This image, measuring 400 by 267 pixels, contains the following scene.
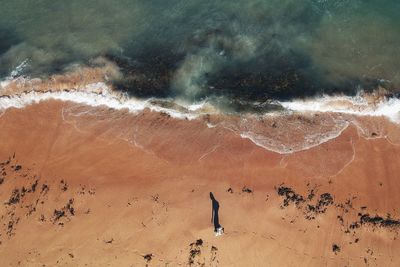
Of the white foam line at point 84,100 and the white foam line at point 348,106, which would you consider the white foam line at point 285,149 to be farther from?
the white foam line at point 84,100

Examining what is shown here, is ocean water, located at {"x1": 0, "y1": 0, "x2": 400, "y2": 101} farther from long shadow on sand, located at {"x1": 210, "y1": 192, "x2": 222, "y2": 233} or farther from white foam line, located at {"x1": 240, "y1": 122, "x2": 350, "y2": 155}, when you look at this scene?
long shadow on sand, located at {"x1": 210, "y1": 192, "x2": 222, "y2": 233}

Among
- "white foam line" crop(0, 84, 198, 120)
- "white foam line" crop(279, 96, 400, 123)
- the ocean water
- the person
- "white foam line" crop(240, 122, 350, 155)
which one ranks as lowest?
the person

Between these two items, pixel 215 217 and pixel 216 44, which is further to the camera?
pixel 216 44

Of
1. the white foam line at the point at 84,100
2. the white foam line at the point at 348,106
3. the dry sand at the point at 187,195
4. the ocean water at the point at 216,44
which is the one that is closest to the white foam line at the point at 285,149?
the dry sand at the point at 187,195

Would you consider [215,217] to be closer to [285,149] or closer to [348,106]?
[285,149]

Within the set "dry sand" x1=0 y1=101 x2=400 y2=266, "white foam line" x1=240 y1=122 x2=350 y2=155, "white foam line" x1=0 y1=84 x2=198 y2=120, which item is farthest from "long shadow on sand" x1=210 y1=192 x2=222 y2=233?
"white foam line" x1=0 y1=84 x2=198 y2=120

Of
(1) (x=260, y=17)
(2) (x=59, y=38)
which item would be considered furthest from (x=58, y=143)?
(1) (x=260, y=17)

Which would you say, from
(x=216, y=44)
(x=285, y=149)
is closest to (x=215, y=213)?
(x=285, y=149)
